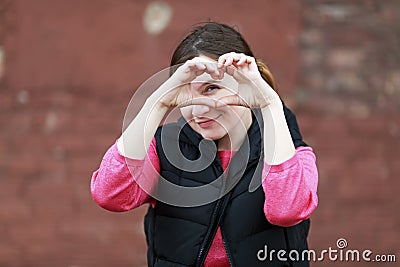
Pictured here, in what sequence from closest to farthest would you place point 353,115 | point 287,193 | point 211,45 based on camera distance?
point 287,193, point 211,45, point 353,115

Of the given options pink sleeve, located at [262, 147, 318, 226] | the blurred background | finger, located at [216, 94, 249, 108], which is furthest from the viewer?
the blurred background

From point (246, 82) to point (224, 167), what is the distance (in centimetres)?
27

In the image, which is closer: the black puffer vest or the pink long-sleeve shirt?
the pink long-sleeve shirt

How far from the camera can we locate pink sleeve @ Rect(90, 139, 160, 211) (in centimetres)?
213

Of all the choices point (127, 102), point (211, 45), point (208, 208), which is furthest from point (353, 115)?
point (208, 208)

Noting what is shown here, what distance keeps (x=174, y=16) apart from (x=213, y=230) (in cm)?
222

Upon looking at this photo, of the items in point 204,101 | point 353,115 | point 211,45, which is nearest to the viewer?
point 204,101

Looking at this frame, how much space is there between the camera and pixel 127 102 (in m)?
4.22

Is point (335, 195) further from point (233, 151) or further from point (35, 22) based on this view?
point (233, 151)

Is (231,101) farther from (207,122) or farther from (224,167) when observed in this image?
(224,167)

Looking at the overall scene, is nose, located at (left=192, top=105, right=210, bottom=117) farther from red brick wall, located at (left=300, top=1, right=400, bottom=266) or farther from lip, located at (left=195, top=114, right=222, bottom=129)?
red brick wall, located at (left=300, top=1, right=400, bottom=266)

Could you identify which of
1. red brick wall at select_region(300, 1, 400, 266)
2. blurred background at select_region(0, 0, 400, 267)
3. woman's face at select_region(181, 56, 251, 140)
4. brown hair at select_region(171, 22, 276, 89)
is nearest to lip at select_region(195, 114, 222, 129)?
woman's face at select_region(181, 56, 251, 140)

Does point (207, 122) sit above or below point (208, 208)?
above

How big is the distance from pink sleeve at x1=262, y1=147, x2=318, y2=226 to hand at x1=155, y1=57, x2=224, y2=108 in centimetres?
26
